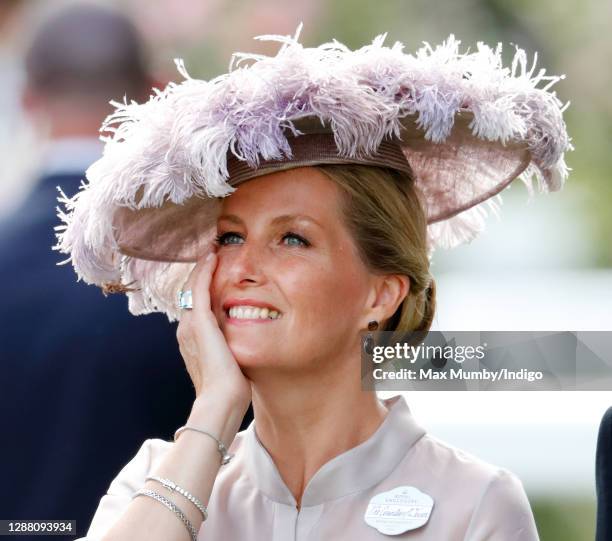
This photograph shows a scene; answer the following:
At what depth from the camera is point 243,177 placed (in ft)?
6.50

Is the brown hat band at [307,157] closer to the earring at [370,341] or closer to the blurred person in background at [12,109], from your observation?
the earring at [370,341]

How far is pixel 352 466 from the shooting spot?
6.55 feet

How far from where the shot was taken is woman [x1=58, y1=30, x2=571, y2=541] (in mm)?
1865

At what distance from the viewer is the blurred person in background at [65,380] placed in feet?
8.57

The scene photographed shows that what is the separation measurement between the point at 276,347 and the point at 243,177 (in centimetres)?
28

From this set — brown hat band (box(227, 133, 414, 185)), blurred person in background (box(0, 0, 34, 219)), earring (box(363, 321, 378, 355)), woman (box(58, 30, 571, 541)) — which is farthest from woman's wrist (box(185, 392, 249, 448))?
blurred person in background (box(0, 0, 34, 219))

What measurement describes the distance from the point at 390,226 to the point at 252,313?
0.28 metres

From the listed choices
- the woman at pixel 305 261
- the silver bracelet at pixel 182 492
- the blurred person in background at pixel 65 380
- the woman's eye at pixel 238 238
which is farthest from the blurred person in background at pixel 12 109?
the silver bracelet at pixel 182 492

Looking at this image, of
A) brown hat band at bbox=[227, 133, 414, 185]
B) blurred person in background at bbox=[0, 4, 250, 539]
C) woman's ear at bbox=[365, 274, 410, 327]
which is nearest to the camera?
brown hat band at bbox=[227, 133, 414, 185]

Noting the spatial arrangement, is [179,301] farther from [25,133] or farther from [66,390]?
[25,133]

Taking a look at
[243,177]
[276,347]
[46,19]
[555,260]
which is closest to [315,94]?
[243,177]

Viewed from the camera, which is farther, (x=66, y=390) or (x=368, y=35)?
(x=368, y=35)

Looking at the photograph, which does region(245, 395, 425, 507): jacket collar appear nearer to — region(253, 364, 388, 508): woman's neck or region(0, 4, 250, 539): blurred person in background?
region(253, 364, 388, 508): woman's neck

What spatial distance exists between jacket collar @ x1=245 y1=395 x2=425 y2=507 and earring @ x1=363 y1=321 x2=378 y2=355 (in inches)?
4.3
